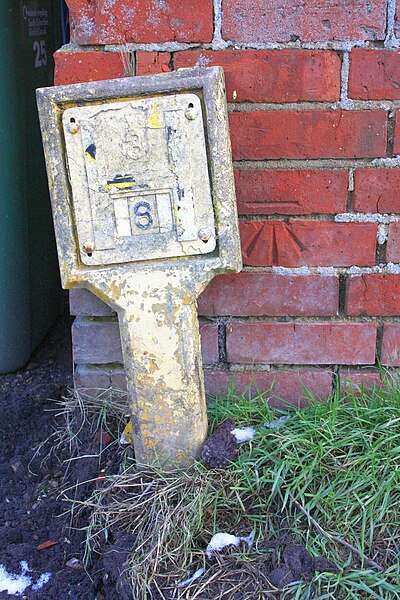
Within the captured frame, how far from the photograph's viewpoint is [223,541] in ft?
5.59

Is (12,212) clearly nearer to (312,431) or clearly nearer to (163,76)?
(163,76)

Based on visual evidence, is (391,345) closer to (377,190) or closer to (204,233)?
(377,190)

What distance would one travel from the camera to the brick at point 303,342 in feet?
6.82

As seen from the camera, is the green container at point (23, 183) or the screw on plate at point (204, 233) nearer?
the screw on plate at point (204, 233)

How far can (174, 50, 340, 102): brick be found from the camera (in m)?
1.89

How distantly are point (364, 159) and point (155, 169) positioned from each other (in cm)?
57

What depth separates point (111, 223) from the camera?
5.85ft

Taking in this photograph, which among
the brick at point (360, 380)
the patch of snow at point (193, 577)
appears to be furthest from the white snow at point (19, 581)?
the brick at point (360, 380)

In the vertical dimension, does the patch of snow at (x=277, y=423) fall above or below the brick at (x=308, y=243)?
below

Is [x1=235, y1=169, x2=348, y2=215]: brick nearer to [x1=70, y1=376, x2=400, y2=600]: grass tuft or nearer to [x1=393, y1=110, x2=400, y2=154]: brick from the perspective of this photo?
[x1=393, y1=110, x2=400, y2=154]: brick

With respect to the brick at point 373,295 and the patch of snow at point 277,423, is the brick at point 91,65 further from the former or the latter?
the patch of snow at point 277,423

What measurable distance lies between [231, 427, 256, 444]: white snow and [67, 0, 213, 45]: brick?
3.24ft

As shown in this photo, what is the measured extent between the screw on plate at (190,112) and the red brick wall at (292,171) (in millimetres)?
243

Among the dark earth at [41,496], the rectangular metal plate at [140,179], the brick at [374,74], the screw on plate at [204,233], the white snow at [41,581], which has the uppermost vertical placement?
the brick at [374,74]
